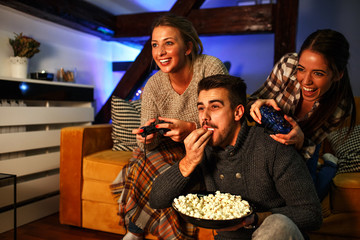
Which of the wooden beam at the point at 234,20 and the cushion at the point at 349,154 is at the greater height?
the wooden beam at the point at 234,20

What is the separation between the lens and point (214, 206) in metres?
1.12

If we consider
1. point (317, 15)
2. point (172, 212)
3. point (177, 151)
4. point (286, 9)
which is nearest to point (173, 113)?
point (177, 151)

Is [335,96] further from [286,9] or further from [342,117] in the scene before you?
[286,9]

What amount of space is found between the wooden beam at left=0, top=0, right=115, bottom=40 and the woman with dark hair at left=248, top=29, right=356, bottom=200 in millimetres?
2162

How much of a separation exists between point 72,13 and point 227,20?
5.32ft

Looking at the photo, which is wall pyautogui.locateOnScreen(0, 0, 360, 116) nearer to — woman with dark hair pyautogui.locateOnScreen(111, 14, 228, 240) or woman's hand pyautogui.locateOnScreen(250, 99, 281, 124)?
woman with dark hair pyautogui.locateOnScreen(111, 14, 228, 240)

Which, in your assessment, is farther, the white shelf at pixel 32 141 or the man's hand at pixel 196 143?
the white shelf at pixel 32 141

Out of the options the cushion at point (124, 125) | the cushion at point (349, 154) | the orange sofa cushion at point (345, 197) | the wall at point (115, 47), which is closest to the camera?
the orange sofa cushion at point (345, 197)

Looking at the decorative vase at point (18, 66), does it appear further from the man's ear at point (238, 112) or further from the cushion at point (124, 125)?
the man's ear at point (238, 112)

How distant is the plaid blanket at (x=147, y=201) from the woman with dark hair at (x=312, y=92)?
573mm

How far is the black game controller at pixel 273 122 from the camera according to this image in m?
1.21

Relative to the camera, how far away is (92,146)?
2420mm

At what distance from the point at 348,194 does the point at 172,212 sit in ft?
3.33

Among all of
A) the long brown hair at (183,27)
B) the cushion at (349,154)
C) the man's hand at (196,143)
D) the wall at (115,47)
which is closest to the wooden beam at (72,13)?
the wall at (115,47)
